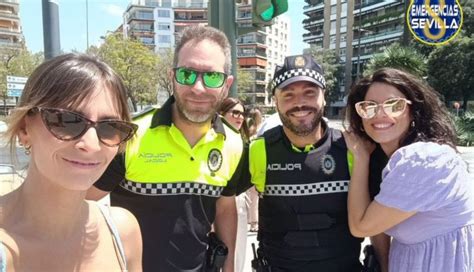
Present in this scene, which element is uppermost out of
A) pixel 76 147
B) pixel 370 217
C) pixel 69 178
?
pixel 76 147

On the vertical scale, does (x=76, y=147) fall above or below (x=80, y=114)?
below

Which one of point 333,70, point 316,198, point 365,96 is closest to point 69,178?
point 316,198

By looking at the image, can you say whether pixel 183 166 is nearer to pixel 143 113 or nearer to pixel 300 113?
pixel 143 113

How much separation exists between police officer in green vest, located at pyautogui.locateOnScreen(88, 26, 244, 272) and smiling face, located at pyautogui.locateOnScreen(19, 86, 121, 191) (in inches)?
30.6

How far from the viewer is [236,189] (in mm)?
2467

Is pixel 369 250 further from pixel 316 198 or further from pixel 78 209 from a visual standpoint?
pixel 78 209

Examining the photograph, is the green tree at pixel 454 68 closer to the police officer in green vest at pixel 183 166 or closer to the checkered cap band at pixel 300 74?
the checkered cap band at pixel 300 74

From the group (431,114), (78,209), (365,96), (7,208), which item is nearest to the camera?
(7,208)

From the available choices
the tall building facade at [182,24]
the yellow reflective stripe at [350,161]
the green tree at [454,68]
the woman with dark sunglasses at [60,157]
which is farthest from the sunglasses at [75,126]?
the tall building facade at [182,24]

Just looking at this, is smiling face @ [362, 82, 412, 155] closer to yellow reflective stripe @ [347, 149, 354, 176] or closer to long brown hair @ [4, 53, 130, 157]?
yellow reflective stripe @ [347, 149, 354, 176]

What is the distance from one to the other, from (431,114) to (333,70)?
64726 mm

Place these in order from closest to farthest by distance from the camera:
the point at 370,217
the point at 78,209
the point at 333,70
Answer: the point at 78,209
the point at 370,217
the point at 333,70

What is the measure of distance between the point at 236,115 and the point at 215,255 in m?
3.45

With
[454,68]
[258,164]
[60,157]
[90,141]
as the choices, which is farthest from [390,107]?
[454,68]
